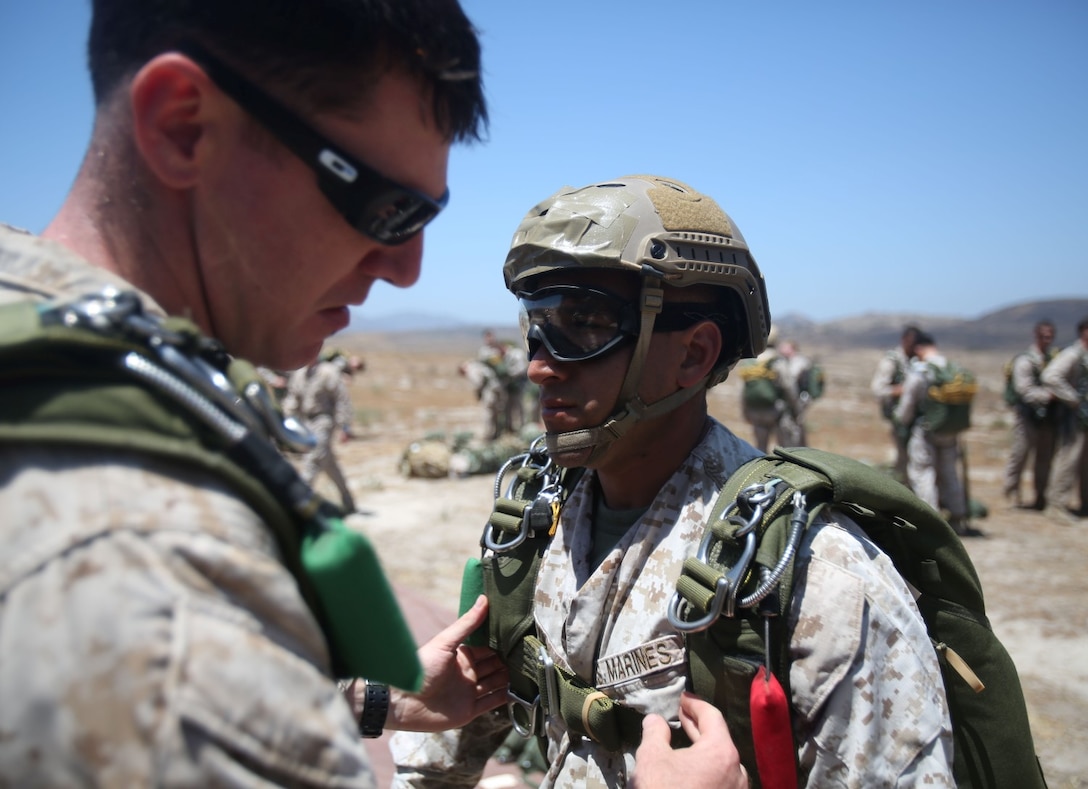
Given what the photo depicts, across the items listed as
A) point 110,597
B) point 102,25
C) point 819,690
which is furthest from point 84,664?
point 819,690

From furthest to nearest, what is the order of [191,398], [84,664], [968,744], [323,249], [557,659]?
1. [557,659]
2. [968,744]
3. [323,249]
4. [191,398]
5. [84,664]

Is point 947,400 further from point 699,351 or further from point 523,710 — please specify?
point 523,710

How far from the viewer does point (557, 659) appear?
2.28 m

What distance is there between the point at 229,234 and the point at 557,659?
5.25 ft

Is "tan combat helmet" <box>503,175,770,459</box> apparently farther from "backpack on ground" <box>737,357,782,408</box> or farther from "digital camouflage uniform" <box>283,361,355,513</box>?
"backpack on ground" <box>737,357,782,408</box>

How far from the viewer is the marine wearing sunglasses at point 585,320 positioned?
237 centimetres

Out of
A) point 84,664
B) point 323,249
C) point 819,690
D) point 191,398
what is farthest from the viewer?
point 819,690

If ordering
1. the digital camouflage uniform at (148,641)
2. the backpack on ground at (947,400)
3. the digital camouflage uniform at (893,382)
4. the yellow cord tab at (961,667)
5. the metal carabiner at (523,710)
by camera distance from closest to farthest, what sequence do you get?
the digital camouflage uniform at (148,641) < the yellow cord tab at (961,667) < the metal carabiner at (523,710) < the backpack on ground at (947,400) < the digital camouflage uniform at (893,382)

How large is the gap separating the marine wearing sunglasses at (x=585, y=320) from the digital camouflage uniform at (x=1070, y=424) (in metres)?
10.7

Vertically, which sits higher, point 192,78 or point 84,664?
point 192,78

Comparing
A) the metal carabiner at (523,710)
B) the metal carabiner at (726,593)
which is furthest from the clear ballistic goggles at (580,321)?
the metal carabiner at (523,710)

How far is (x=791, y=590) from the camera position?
1.86m

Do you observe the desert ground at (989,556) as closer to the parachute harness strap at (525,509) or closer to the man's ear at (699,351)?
the parachute harness strap at (525,509)

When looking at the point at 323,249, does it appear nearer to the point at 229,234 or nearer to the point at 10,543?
the point at 229,234
